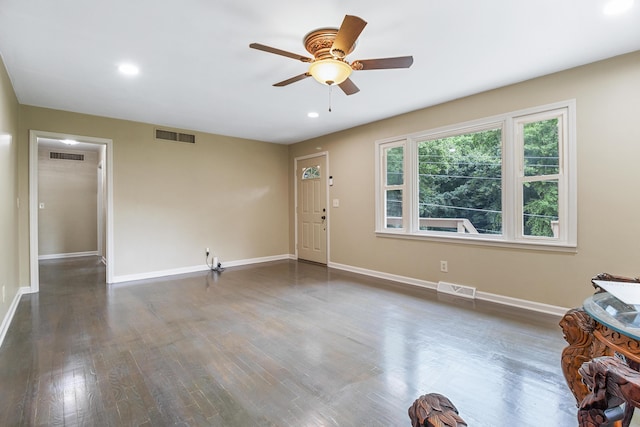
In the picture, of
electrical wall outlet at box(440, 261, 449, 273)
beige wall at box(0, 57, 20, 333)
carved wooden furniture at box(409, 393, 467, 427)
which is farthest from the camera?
electrical wall outlet at box(440, 261, 449, 273)

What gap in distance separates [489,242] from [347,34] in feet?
9.60

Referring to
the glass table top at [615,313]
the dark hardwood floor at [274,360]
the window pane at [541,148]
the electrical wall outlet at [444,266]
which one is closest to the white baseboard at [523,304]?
the dark hardwood floor at [274,360]

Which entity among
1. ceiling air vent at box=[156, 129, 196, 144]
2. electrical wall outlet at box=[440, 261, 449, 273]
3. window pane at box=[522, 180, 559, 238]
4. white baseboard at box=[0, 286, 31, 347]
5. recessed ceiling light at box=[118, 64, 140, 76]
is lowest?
white baseboard at box=[0, 286, 31, 347]

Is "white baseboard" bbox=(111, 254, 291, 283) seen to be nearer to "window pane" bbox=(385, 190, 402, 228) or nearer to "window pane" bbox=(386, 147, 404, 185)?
"window pane" bbox=(385, 190, 402, 228)

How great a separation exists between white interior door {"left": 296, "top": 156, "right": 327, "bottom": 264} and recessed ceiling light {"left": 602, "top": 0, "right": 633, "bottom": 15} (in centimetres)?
423

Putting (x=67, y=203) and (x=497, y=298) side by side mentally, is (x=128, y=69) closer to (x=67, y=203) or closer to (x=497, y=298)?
(x=497, y=298)

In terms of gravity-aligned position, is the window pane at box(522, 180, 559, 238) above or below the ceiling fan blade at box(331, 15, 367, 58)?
below

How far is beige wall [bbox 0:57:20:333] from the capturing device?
9.34ft

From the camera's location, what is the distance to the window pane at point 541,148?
3275mm

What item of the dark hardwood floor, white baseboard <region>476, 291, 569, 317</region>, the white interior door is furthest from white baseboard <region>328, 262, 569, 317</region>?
the white interior door

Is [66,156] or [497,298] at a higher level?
[66,156]

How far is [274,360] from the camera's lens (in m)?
2.34

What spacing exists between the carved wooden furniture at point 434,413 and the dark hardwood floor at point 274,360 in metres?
1.31

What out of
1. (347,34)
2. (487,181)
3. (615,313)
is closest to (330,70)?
(347,34)
